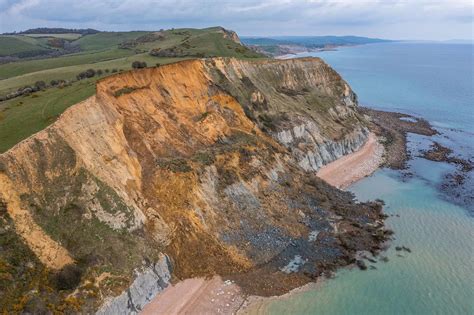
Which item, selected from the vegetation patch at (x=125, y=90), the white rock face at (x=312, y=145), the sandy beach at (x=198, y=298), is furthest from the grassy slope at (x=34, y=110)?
the white rock face at (x=312, y=145)

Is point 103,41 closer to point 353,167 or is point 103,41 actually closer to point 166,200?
point 353,167

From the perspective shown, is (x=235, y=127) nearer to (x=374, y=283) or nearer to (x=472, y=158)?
(x=374, y=283)

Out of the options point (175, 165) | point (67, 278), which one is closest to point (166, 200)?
point (175, 165)

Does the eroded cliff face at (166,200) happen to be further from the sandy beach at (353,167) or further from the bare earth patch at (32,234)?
the sandy beach at (353,167)

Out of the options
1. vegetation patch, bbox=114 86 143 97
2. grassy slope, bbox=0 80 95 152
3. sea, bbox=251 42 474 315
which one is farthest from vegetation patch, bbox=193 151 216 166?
sea, bbox=251 42 474 315

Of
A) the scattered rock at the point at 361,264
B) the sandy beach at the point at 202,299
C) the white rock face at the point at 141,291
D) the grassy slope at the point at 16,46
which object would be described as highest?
the grassy slope at the point at 16,46

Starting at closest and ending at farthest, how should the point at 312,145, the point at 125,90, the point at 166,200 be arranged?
the point at 166,200 → the point at 125,90 → the point at 312,145

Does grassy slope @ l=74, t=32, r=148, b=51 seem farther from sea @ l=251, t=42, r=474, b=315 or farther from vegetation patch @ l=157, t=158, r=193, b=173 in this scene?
sea @ l=251, t=42, r=474, b=315
